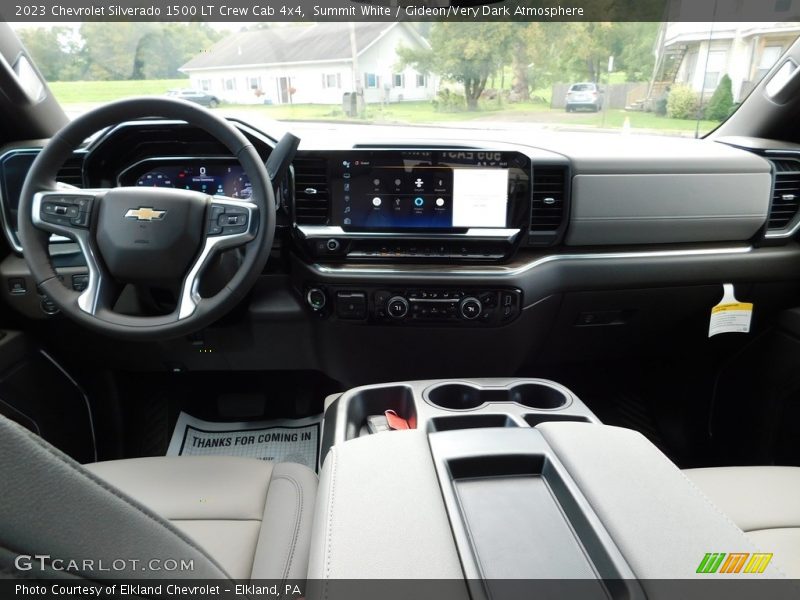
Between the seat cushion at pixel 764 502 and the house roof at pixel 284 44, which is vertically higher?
the house roof at pixel 284 44

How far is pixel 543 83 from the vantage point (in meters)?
1.82

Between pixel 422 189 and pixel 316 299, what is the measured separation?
18.3 inches

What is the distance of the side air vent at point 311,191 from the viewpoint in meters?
1.72

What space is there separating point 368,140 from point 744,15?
1238 mm

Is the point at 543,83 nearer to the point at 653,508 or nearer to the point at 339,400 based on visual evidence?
the point at 339,400

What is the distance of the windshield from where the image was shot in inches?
69.9

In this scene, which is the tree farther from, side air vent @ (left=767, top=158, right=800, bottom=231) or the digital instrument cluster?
side air vent @ (left=767, top=158, right=800, bottom=231)

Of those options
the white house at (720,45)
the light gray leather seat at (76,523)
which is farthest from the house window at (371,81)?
Result: the light gray leather seat at (76,523)

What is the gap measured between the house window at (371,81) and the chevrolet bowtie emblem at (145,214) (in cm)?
77

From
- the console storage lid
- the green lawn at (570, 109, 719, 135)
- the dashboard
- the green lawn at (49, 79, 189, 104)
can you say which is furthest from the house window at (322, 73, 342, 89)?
the console storage lid

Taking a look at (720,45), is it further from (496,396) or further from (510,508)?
(510,508)

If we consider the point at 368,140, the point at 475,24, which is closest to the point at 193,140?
the point at 368,140

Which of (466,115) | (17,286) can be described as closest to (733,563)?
(466,115)

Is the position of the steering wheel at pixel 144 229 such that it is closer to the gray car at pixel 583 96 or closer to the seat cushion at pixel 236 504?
the seat cushion at pixel 236 504
